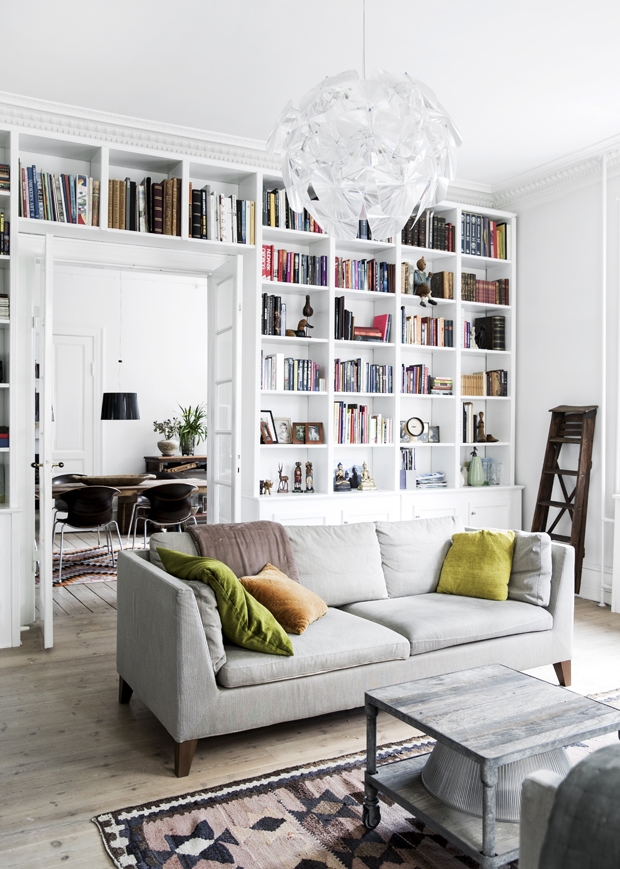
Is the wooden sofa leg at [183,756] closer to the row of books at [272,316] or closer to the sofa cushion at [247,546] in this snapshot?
the sofa cushion at [247,546]

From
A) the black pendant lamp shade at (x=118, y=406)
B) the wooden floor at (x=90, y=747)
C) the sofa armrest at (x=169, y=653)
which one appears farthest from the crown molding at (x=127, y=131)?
the black pendant lamp shade at (x=118, y=406)

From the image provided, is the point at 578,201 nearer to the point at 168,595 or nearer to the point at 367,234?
the point at 367,234

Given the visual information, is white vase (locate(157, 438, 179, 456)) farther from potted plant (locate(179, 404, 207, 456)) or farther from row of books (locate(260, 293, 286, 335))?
Result: row of books (locate(260, 293, 286, 335))

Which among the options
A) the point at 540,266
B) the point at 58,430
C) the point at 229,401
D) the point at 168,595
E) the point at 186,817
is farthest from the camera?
the point at 58,430

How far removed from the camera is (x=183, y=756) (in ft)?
9.30

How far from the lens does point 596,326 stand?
221 inches

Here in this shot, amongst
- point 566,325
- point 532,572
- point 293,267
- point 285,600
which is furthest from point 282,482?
point 566,325

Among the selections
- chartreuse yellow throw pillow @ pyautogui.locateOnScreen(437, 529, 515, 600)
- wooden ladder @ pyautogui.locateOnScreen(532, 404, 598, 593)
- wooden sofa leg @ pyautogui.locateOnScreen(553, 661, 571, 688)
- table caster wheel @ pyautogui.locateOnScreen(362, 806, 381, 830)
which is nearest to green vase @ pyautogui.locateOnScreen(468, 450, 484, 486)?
wooden ladder @ pyautogui.locateOnScreen(532, 404, 598, 593)

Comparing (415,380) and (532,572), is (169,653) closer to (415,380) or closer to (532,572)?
(532,572)

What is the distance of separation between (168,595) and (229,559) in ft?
2.15

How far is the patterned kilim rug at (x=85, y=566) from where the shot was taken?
21.0ft

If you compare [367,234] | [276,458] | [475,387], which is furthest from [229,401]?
[475,387]

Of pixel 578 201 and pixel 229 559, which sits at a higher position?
pixel 578 201

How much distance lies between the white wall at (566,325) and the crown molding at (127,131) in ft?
7.52
